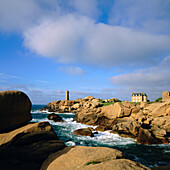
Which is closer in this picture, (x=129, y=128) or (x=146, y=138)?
(x=146, y=138)

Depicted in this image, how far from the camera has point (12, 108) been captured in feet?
31.8

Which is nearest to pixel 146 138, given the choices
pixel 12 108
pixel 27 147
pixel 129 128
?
pixel 129 128

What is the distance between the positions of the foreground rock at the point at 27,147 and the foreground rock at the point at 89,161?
58cm

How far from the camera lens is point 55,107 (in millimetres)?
103688

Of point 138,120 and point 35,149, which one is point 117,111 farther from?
point 35,149

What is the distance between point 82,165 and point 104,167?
3.78 feet

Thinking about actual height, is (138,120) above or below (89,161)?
below

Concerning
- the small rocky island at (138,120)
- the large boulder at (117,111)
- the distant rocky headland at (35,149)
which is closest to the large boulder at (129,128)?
the small rocky island at (138,120)

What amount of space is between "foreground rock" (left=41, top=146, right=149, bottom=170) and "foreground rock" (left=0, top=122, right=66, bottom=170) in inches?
23.0

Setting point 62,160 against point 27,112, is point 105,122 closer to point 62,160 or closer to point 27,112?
point 27,112

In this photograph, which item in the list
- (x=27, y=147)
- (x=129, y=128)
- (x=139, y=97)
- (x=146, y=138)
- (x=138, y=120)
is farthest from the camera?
(x=139, y=97)

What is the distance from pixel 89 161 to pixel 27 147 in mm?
4071

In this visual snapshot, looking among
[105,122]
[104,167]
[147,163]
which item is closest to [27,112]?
[104,167]

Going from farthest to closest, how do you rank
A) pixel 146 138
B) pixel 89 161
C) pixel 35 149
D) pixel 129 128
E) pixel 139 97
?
1. pixel 139 97
2. pixel 129 128
3. pixel 146 138
4. pixel 35 149
5. pixel 89 161
